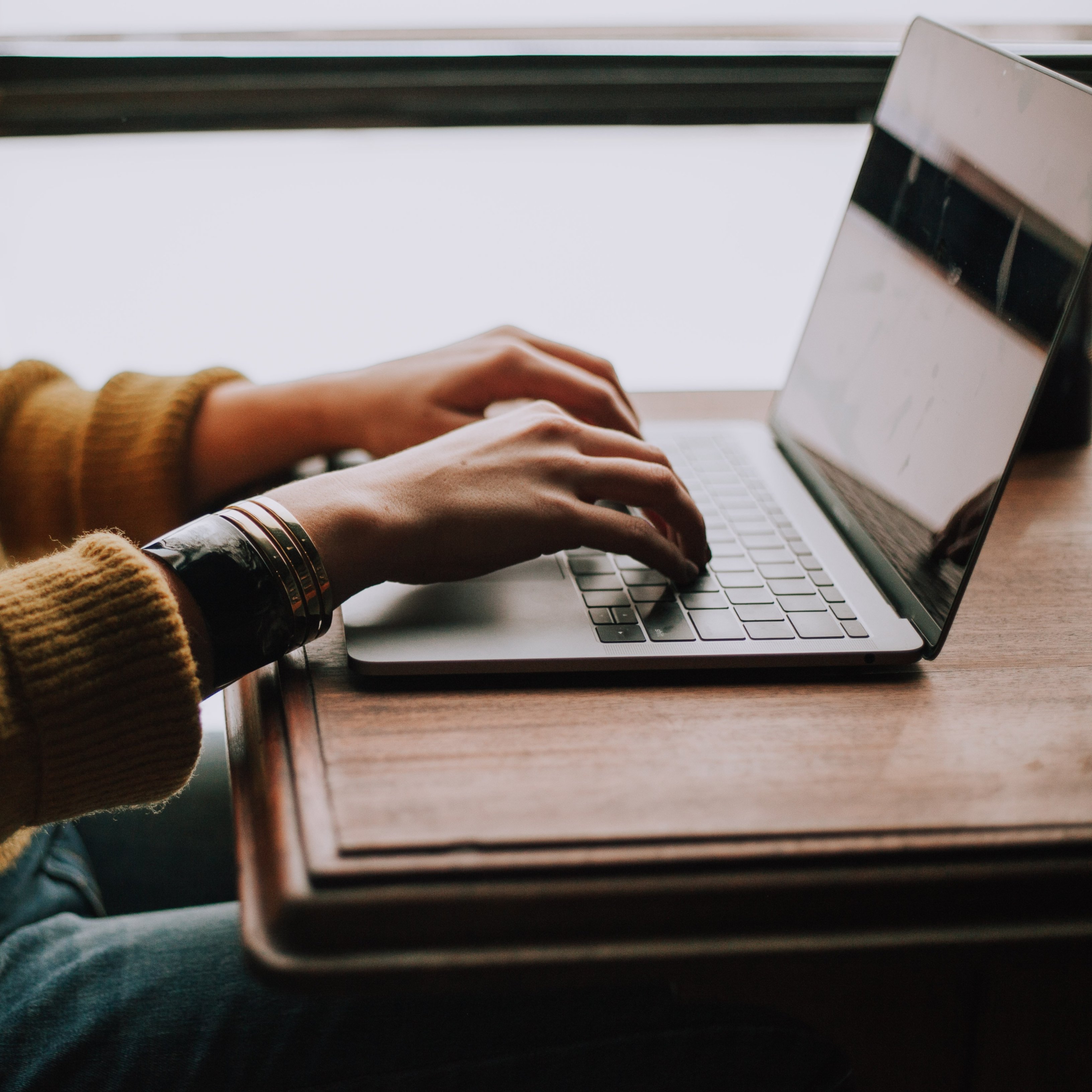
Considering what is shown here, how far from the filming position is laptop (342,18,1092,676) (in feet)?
1.65

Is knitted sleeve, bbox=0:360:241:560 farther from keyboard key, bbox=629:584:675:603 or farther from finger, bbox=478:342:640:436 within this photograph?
keyboard key, bbox=629:584:675:603

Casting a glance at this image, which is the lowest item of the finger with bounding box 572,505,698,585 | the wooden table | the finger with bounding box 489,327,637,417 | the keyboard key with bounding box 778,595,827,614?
the wooden table

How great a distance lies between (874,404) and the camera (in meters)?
0.67

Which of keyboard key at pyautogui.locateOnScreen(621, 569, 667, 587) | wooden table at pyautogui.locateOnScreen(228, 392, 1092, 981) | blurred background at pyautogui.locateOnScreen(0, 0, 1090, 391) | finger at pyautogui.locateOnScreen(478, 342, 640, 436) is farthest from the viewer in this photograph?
blurred background at pyautogui.locateOnScreen(0, 0, 1090, 391)

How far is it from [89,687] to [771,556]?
399 mm

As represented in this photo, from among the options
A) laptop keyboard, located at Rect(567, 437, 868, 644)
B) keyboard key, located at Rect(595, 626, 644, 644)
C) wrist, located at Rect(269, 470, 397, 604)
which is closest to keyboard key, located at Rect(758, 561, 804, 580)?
laptop keyboard, located at Rect(567, 437, 868, 644)

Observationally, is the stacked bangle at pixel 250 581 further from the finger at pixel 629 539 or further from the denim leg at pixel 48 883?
the denim leg at pixel 48 883

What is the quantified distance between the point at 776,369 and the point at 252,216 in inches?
32.1

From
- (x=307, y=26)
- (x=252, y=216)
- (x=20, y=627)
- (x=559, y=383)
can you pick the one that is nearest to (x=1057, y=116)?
(x=559, y=383)

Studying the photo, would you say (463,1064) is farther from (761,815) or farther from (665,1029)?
(761,815)

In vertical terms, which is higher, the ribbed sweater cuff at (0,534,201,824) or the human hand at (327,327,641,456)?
the human hand at (327,327,641,456)

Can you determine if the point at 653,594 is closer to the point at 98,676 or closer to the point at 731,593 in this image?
the point at 731,593

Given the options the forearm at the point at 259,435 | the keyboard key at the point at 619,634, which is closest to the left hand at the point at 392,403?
the forearm at the point at 259,435

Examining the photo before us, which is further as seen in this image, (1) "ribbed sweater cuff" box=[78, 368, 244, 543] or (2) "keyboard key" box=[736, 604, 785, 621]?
(1) "ribbed sweater cuff" box=[78, 368, 244, 543]
